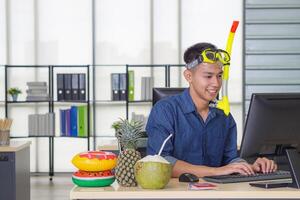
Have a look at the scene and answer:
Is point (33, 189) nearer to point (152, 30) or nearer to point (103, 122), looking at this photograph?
point (103, 122)

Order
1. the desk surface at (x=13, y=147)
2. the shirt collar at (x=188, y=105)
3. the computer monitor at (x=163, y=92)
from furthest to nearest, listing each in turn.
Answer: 1. the desk surface at (x=13, y=147)
2. the computer monitor at (x=163, y=92)
3. the shirt collar at (x=188, y=105)

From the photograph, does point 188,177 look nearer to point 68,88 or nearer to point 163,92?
point 163,92

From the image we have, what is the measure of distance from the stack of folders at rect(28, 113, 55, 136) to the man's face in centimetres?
471

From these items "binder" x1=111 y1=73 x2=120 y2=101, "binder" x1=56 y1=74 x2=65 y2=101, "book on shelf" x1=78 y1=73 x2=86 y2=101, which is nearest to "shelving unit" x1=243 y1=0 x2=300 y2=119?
"binder" x1=111 y1=73 x2=120 y2=101

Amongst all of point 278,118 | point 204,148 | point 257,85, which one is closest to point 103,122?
A: point 257,85

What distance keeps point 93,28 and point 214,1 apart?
1539 mm

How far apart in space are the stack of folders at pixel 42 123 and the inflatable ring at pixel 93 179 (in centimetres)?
514

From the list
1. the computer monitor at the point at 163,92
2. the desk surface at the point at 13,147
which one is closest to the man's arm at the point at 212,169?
the computer monitor at the point at 163,92

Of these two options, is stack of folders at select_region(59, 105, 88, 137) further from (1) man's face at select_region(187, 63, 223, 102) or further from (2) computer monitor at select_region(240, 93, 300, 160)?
(2) computer monitor at select_region(240, 93, 300, 160)

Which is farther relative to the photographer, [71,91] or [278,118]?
[71,91]

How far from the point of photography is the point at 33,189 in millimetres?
6660

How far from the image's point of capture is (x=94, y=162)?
90.7 inches

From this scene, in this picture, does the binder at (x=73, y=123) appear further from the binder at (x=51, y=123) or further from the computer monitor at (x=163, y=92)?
the computer monitor at (x=163, y=92)

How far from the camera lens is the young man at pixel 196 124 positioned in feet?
9.20
